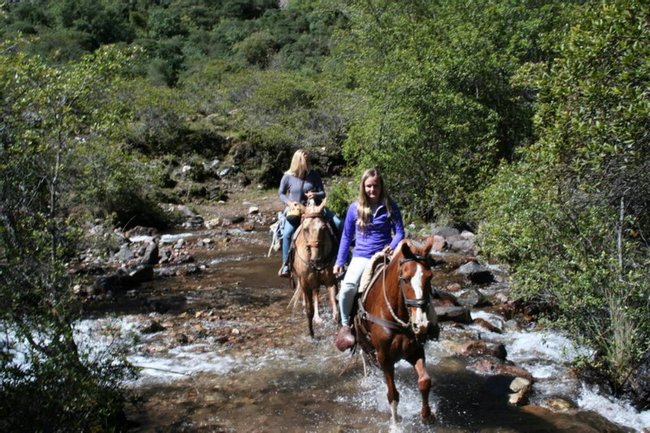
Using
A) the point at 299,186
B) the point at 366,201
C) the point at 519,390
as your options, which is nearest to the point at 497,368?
the point at 519,390

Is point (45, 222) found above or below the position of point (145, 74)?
below

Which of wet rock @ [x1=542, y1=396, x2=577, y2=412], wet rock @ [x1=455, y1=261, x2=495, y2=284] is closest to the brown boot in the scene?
wet rock @ [x1=542, y1=396, x2=577, y2=412]

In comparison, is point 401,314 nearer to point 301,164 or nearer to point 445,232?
point 301,164

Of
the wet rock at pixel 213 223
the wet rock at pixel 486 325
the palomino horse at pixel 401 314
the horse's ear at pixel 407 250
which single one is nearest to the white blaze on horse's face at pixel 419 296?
the palomino horse at pixel 401 314

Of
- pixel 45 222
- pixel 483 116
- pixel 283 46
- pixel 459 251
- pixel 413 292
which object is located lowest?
pixel 459 251

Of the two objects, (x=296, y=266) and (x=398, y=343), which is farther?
(x=296, y=266)

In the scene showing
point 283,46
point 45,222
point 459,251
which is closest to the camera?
point 45,222

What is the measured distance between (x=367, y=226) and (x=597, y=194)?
139 inches

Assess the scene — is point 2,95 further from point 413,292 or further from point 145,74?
point 145,74

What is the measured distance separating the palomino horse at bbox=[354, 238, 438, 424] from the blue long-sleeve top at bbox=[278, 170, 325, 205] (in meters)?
3.97

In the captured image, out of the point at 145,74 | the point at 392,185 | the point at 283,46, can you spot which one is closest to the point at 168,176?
the point at 392,185

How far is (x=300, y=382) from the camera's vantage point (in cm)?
840

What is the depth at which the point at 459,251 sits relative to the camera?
55.9 feet

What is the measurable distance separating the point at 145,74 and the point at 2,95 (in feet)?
175
